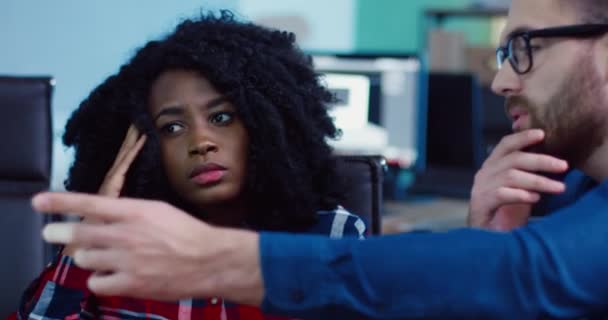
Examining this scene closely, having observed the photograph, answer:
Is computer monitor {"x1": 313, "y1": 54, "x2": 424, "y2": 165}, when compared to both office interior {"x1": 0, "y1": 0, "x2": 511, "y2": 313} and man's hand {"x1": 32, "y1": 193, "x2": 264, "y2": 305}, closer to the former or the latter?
office interior {"x1": 0, "y1": 0, "x2": 511, "y2": 313}

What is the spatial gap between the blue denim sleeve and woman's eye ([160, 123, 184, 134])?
558 millimetres

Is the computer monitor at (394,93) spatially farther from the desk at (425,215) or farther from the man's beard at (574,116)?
the man's beard at (574,116)

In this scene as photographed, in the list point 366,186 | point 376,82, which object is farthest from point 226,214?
point 376,82

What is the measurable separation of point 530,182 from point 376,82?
2.02m

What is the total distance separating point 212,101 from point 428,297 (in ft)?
1.96

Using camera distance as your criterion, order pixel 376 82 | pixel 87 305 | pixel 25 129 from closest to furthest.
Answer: pixel 87 305, pixel 25 129, pixel 376 82

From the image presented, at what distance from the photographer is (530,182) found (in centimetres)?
112

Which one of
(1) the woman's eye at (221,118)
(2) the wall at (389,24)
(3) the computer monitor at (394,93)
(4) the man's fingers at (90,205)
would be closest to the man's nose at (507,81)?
(1) the woman's eye at (221,118)

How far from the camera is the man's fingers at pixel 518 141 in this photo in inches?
41.3

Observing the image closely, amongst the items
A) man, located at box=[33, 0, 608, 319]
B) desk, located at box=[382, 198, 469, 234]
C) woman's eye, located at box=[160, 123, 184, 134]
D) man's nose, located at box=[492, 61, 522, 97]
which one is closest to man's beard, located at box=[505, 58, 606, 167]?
man's nose, located at box=[492, 61, 522, 97]

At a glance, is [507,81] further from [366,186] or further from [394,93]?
[394,93]

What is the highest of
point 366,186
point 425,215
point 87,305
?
point 366,186

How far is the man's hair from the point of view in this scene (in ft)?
4.12

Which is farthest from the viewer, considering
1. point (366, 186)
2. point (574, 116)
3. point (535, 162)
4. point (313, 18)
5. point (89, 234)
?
point (313, 18)
